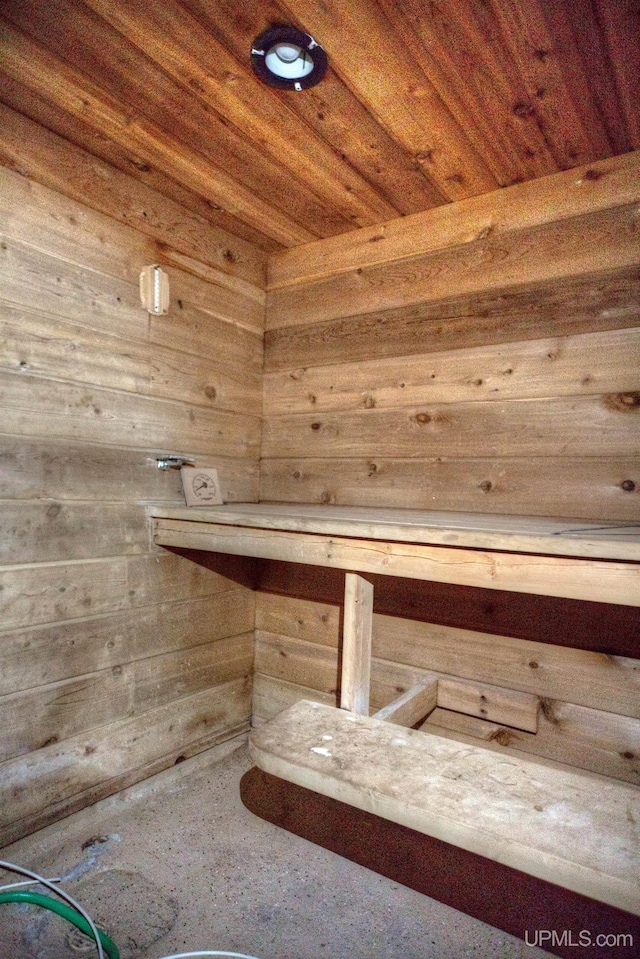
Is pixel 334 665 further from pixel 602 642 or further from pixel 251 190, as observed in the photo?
pixel 251 190

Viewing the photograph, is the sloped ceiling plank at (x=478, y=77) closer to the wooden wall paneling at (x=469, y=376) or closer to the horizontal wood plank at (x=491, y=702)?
the wooden wall paneling at (x=469, y=376)

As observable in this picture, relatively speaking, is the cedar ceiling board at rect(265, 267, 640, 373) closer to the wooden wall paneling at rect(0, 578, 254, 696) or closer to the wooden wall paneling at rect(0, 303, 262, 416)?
the wooden wall paneling at rect(0, 303, 262, 416)

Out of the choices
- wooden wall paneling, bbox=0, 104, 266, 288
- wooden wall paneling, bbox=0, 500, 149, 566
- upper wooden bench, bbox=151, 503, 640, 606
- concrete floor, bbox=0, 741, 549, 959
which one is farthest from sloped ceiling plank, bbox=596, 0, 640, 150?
concrete floor, bbox=0, 741, 549, 959

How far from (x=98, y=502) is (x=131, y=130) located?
109cm

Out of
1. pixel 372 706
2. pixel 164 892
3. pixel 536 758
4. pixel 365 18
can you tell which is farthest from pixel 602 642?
pixel 365 18

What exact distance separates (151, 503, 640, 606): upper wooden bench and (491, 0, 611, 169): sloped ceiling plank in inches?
41.7

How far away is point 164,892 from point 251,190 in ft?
6.88

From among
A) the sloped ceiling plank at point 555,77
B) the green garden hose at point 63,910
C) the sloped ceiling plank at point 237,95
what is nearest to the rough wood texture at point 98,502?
the green garden hose at point 63,910

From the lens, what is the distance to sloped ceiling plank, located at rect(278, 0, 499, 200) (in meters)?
1.21

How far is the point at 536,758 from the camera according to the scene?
5.75 feet

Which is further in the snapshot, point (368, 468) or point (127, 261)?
point (368, 468)

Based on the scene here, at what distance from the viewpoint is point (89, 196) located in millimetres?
1758

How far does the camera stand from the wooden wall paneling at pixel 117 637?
162cm

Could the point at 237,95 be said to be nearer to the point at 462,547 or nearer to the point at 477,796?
→ the point at 462,547
